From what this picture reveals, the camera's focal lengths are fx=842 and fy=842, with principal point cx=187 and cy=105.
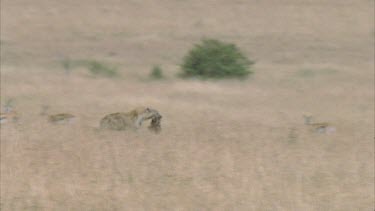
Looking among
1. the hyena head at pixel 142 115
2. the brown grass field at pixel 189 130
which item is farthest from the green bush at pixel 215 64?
the hyena head at pixel 142 115

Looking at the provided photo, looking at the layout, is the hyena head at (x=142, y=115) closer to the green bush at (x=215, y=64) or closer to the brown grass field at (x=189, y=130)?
the brown grass field at (x=189, y=130)

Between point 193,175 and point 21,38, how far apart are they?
27550 millimetres

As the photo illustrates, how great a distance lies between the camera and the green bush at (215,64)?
20.6 m

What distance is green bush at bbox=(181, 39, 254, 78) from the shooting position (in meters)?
20.6

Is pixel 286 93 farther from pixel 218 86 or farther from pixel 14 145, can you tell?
pixel 14 145

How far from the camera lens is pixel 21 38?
3347 centimetres

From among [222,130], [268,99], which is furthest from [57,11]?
[222,130]

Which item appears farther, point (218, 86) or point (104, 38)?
point (104, 38)

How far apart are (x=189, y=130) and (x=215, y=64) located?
34.7 ft

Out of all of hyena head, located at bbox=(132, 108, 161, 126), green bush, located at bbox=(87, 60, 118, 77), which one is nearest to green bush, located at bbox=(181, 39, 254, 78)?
green bush, located at bbox=(87, 60, 118, 77)

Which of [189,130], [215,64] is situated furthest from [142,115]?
[215,64]

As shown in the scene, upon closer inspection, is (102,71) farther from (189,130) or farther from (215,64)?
(189,130)

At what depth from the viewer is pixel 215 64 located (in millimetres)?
20547

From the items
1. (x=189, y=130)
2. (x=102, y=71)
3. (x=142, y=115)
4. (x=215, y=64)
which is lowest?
(x=102, y=71)
